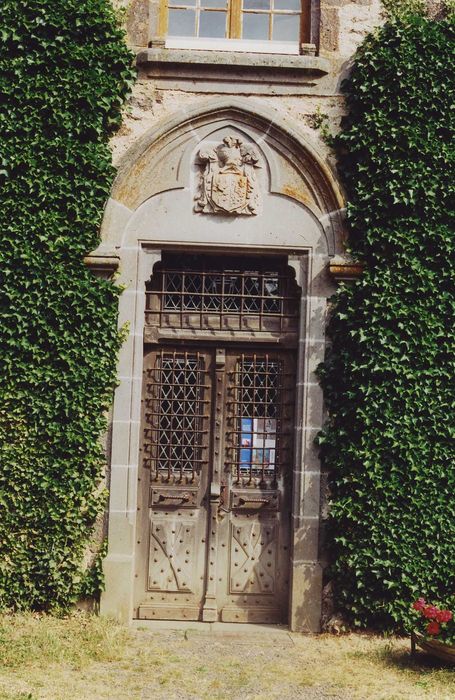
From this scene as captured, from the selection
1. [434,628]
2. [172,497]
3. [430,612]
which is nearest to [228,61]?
[172,497]

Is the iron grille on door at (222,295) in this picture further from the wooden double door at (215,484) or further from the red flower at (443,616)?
the red flower at (443,616)

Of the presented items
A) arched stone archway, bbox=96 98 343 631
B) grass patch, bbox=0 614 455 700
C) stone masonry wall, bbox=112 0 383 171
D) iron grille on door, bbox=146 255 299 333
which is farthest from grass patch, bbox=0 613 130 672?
stone masonry wall, bbox=112 0 383 171

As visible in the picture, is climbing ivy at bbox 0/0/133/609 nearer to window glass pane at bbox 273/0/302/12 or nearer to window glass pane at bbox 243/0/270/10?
window glass pane at bbox 243/0/270/10

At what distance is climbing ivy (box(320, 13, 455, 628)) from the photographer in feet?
21.2

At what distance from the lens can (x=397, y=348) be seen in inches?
256

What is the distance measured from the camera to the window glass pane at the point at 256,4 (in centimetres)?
700

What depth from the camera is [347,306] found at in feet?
21.7

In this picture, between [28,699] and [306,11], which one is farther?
[306,11]

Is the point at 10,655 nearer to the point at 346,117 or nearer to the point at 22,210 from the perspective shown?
the point at 22,210

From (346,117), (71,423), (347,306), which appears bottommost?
(71,423)

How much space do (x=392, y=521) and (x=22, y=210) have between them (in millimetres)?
3801

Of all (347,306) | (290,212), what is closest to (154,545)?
(347,306)

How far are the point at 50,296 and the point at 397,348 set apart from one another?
2769 mm

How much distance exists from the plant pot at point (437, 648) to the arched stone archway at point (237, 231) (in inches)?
36.8
